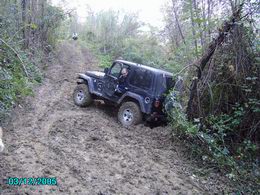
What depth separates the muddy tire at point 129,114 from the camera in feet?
18.9

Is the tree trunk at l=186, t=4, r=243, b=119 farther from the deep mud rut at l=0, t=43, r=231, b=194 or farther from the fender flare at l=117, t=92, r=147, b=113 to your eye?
the fender flare at l=117, t=92, r=147, b=113

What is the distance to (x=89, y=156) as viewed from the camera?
411 cm

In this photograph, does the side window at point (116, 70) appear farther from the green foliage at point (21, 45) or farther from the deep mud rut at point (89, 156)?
the green foliage at point (21, 45)

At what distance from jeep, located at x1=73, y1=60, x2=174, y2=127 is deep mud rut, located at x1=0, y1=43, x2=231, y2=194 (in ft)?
1.20

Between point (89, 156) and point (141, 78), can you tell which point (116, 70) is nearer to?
point (141, 78)

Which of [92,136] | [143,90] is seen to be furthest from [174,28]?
[92,136]

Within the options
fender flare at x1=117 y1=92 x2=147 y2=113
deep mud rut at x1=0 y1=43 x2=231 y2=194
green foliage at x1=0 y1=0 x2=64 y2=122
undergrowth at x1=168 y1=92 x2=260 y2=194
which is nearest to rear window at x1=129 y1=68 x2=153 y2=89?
fender flare at x1=117 y1=92 x2=147 y2=113

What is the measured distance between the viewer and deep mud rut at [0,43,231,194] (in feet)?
10.9

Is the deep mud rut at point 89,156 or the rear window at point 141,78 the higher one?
the rear window at point 141,78

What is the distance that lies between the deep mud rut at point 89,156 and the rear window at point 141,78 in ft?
3.32

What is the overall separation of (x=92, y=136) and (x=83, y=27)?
25.7 meters

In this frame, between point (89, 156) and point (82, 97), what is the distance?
9.95 feet

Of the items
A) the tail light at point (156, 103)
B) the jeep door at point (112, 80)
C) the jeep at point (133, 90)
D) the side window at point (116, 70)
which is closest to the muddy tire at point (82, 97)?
the jeep at point (133, 90)

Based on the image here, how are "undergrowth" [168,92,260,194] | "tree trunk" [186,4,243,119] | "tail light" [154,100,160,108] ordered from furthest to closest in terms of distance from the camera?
1. "tail light" [154,100,160,108]
2. "tree trunk" [186,4,243,119]
3. "undergrowth" [168,92,260,194]
